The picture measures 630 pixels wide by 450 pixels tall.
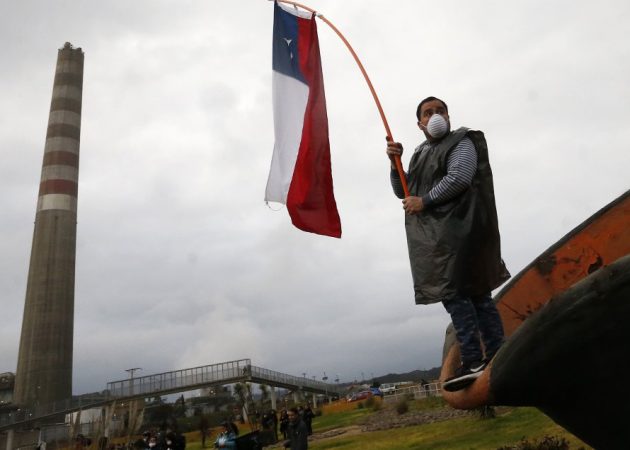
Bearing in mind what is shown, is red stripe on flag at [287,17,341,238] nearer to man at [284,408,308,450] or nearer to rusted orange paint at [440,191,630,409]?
rusted orange paint at [440,191,630,409]

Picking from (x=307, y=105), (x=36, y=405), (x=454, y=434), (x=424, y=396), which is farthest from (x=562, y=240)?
(x=36, y=405)

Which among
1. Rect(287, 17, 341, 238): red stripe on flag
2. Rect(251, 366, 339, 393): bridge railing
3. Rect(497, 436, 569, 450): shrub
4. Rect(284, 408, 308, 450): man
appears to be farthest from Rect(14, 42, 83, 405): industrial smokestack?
Rect(287, 17, 341, 238): red stripe on flag

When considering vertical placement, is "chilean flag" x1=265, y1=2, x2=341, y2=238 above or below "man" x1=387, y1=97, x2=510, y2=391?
above

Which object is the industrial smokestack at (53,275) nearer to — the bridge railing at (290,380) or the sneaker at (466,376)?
the bridge railing at (290,380)

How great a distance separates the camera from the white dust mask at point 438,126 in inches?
124

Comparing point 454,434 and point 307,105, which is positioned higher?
point 307,105

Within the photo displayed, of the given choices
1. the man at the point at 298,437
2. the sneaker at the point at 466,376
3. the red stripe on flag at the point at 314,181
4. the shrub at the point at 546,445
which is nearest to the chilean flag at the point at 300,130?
the red stripe on flag at the point at 314,181

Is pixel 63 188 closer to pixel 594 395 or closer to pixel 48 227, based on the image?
pixel 48 227

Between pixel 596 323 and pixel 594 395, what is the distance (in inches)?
19.0

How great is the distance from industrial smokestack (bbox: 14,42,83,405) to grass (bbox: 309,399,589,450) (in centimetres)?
3519

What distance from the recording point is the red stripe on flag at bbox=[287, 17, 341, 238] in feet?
14.0

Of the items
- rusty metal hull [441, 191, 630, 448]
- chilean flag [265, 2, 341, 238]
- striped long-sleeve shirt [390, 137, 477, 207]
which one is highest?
chilean flag [265, 2, 341, 238]

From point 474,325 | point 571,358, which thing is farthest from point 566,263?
point 571,358

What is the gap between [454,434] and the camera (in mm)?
13250
